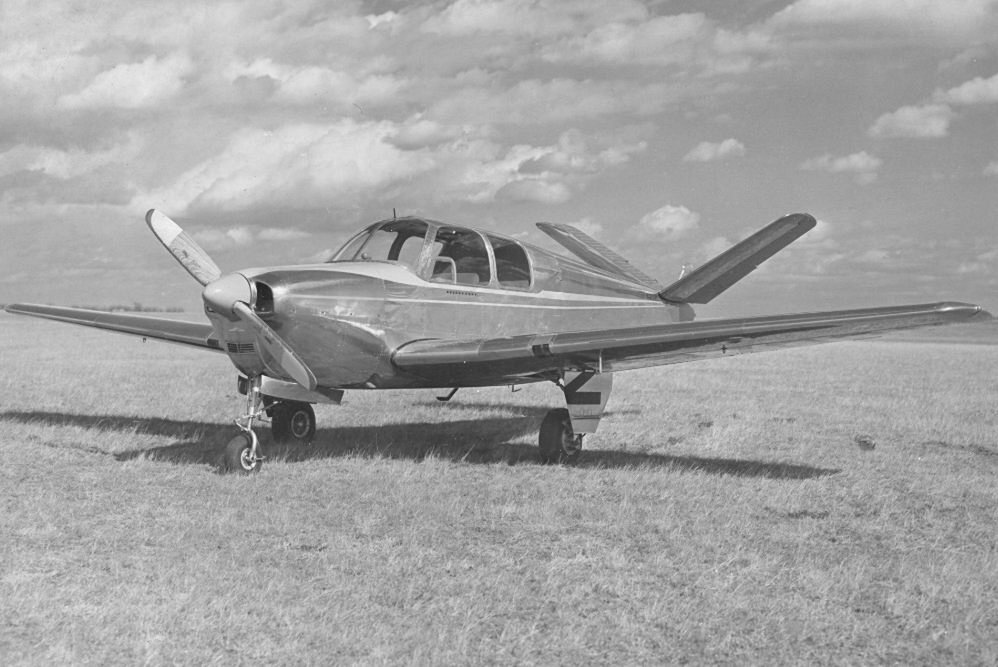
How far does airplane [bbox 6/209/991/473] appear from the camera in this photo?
342 inches

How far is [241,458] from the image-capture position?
8.81 metres

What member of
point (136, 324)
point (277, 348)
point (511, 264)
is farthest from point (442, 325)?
point (136, 324)

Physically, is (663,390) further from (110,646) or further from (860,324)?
(110,646)

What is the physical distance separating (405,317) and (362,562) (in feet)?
14.2

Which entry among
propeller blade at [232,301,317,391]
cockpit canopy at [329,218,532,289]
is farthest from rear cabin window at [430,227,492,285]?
propeller blade at [232,301,317,391]

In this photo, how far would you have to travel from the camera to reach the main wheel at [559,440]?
10438 millimetres

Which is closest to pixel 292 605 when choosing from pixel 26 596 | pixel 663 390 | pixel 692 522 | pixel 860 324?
pixel 26 596

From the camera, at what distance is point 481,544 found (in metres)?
6.45

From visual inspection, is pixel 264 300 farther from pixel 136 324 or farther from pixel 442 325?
pixel 136 324

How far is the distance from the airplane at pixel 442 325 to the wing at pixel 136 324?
0.06 meters

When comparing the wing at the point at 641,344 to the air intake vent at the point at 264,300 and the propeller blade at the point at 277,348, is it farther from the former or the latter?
the air intake vent at the point at 264,300

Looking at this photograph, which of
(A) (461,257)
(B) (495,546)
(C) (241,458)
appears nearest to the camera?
(B) (495,546)

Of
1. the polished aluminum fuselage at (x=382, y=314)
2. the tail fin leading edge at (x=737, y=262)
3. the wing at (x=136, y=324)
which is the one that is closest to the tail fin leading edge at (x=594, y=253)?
the tail fin leading edge at (x=737, y=262)

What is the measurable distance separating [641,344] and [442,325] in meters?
2.41
